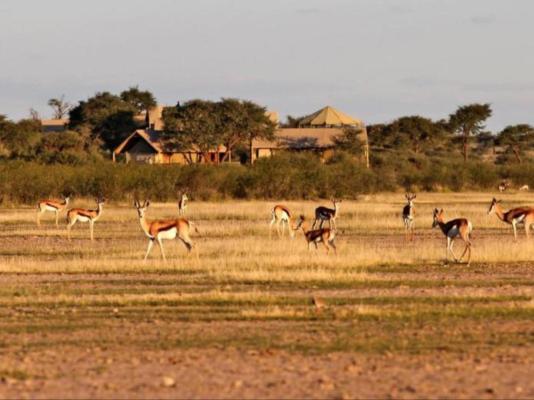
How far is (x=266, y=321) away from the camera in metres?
15.5

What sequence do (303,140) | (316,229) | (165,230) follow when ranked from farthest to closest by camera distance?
1. (303,140)
2. (316,229)
3. (165,230)

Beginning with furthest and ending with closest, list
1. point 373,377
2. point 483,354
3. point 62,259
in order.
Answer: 1. point 62,259
2. point 483,354
3. point 373,377

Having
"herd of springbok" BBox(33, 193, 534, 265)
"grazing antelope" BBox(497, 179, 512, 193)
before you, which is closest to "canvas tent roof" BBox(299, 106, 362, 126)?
"grazing antelope" BBox(497, 179, 512, 193)

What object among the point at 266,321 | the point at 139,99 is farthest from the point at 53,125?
the point at 266,321

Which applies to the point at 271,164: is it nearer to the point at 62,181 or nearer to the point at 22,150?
the point at 62,181

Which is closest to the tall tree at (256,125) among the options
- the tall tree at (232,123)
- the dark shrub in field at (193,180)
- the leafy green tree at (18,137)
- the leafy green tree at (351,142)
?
the tall tree at (232,123)

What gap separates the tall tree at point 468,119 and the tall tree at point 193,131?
902 inches

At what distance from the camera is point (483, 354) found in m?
12.8

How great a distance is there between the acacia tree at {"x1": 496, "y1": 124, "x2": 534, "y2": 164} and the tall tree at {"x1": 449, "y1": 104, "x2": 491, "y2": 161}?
2.68 metres

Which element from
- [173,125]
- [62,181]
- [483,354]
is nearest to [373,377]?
[483,354]

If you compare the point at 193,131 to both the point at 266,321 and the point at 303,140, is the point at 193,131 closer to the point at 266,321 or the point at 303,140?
the point at 303,140

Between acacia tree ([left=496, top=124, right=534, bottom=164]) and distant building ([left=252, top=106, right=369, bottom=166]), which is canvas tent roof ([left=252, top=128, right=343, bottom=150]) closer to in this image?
distant building ([left=252, top=106, right=369, bottom=166])

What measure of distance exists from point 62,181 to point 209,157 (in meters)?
29.9

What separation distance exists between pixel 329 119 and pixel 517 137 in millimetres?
16976
